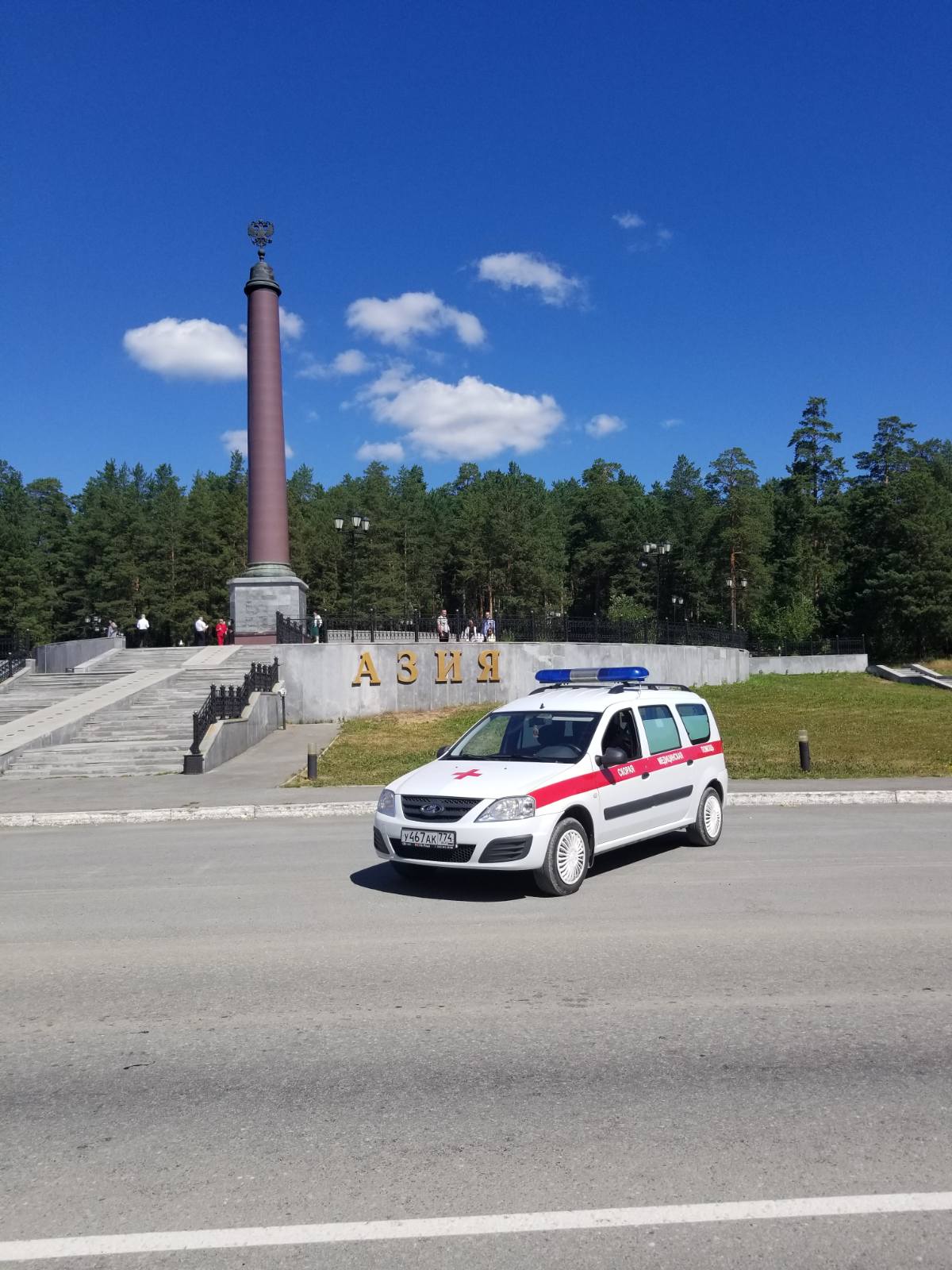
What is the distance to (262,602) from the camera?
3384 centimetres

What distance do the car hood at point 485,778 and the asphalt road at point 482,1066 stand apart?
0.95 meters

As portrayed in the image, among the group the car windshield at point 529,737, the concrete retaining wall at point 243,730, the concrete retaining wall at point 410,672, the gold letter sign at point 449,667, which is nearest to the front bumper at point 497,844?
the car windshield at point 529,737

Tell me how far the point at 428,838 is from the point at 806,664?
54.7 meters

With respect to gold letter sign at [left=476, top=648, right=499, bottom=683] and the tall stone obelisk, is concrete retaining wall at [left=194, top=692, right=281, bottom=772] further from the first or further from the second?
the tall stone obelisk

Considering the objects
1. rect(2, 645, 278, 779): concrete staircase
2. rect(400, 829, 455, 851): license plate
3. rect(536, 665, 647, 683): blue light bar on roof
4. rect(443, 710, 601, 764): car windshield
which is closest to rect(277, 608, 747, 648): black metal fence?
rect(2, 645, 278, 779): concrete staircase

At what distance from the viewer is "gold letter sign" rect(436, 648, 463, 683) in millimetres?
30688

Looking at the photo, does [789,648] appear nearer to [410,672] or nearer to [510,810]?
[410,672]

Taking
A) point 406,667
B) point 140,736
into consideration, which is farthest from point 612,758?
point 406,667

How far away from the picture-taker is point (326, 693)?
2847 cm

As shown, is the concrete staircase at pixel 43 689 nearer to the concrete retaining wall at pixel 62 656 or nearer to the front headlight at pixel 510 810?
the concrete retaining wall at pixel 62 656

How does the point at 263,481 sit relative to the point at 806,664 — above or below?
above

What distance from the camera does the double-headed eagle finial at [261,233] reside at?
37219 millimetres

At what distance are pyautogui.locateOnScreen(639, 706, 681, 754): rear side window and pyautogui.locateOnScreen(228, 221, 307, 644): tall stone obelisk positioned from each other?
81.7 feet

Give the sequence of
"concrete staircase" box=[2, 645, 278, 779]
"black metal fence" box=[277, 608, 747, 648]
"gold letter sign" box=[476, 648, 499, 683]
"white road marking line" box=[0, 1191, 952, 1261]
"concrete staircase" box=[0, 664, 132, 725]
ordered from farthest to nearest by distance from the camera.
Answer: "black metal fence" box=[277, 608, 747, 648] → "gold letter sign" box=[476, 648, 499, 683] → "concrete staircase" box=[0, 664, 132, 725] → "concrete staircase" box=[2, 645, 278, 779] → "white road marking line" box=[0, 1191, 952, 1261]
